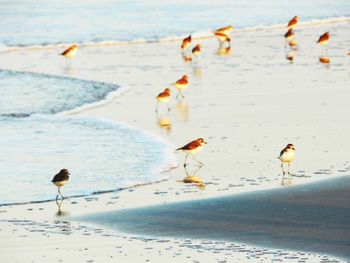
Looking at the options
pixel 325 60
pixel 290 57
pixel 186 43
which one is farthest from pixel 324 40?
pixel 186 43

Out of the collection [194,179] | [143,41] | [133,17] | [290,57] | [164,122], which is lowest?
[194,179]

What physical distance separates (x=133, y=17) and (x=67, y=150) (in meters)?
21.9

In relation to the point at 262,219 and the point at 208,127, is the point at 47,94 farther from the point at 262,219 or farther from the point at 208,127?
the point at 262,219

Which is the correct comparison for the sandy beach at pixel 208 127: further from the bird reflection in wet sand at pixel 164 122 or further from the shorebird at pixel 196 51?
the shorebird at pixel 196 51

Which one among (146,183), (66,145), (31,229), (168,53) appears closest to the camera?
(31,229)

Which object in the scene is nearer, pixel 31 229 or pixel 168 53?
pixel 31 229

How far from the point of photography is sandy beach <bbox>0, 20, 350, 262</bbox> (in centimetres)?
1104

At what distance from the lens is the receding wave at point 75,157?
1388 centimetres

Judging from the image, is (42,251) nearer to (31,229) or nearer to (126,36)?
(31,229)

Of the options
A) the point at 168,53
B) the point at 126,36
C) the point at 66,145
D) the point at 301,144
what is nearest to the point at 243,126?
the point at 301,144

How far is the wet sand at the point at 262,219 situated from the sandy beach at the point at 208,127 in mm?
205

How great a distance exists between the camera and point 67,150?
631 inches

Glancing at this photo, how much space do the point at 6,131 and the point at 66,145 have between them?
1665 mm

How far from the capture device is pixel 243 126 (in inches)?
684
